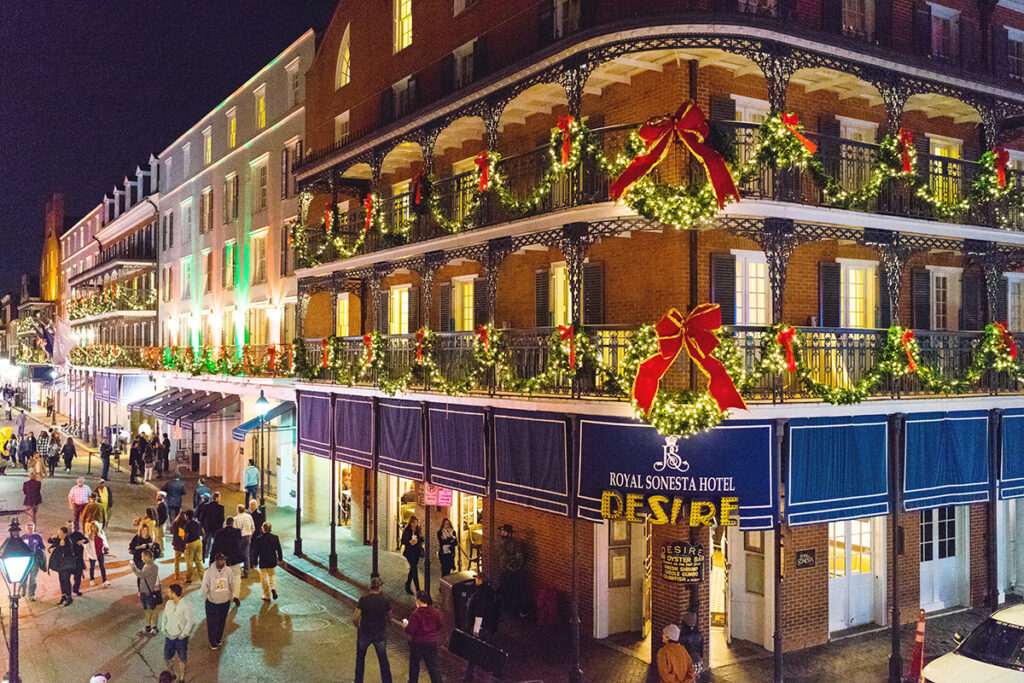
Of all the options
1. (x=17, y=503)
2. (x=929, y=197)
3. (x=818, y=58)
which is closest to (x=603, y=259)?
(x=818, y=58)

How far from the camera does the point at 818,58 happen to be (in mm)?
13883

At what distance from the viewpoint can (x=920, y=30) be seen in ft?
54.9

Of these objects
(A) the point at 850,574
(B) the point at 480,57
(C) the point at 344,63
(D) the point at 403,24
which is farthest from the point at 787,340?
(C) the point at 344,63

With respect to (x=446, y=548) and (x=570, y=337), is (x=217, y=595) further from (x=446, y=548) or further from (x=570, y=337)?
(x=570, y=337)

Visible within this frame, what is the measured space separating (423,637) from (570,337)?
552cm

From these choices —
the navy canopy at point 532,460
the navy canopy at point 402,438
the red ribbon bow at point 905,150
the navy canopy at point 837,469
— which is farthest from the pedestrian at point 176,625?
the red ribbon bow at point 905,150

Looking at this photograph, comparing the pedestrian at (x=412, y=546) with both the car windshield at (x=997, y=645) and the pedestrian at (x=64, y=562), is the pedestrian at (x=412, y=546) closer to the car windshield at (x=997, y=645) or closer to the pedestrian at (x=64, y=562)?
the pedestrian at (x=64, y=562)

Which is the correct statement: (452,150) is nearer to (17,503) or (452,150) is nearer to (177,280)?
(17,503)

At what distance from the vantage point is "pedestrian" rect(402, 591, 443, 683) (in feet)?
39.6

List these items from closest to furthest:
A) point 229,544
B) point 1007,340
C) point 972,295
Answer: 1. point 1007,340
2. point 229,544
3. point 972,295

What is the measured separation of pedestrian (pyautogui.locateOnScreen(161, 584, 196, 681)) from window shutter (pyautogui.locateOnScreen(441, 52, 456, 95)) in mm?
13279

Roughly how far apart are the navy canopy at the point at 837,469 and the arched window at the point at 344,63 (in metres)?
18.5

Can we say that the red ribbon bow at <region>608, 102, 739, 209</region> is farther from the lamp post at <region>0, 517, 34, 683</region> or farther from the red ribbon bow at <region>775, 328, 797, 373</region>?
the lamp post at <region>0, 517, 34, 683</region>

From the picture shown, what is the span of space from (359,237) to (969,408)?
49.6 ft
